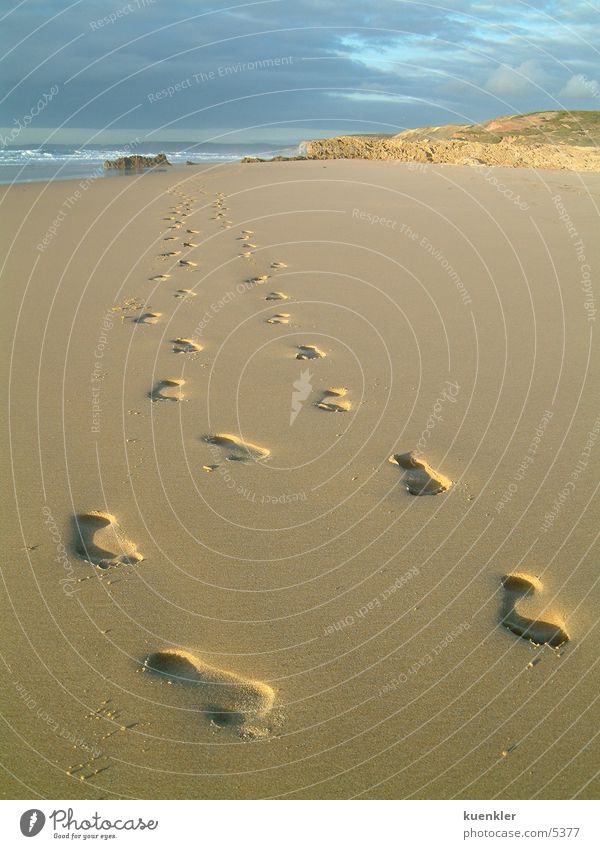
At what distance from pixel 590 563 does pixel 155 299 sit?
17.9ft

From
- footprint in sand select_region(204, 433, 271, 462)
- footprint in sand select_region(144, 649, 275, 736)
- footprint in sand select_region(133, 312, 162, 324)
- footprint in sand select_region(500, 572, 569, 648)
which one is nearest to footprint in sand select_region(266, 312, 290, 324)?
footprint in sand select_region(133, 312, 162, 324)

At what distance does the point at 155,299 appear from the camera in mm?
7422

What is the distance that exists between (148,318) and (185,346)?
3.17ft

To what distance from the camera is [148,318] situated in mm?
6762

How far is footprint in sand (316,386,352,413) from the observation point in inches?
186

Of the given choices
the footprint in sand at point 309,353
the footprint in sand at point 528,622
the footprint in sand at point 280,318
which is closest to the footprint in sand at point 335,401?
the footprint in sand at point 309,353

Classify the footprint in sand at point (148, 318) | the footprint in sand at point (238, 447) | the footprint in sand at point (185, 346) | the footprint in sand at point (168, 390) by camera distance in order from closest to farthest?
the footprint in sand at point (238, 447)
the footprint in sand at point (168, 390)
the footprint in sand at point (185, 346)
the footprint in sand at point (148, 318)

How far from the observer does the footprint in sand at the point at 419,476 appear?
3.76 metres

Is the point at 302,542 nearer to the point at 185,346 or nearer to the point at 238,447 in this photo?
the point at 238,447

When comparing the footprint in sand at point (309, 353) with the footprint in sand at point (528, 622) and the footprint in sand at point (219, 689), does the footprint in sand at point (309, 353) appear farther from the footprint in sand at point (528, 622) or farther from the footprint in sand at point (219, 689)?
the footprint in sand at point (219, 689)

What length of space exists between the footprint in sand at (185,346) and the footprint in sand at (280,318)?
0.82m

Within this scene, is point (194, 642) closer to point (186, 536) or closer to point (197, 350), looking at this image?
point (186, 536)

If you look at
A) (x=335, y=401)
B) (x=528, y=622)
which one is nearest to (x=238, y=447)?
(x=335, y=401)

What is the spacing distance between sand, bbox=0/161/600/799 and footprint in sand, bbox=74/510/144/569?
14 mm
